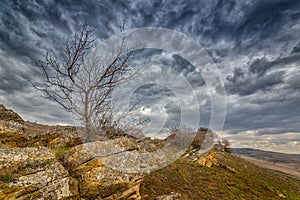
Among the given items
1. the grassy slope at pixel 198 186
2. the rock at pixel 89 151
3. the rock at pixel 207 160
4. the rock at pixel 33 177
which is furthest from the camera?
the rock at pixel 207 160

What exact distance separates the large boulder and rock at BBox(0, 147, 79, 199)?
50 cm

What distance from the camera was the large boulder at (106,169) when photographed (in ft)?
28.0

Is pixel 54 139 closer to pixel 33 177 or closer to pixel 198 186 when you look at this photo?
pixel 33 177

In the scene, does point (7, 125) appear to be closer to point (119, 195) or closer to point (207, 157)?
point (119, 195)

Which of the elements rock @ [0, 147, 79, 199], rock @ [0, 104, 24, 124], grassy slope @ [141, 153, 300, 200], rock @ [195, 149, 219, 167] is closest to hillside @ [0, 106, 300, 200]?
rock @ [0, 147, 79, 199]

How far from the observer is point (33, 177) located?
751 cm

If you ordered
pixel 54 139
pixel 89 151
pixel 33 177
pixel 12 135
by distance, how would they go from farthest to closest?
pixel 54 139
pixel 12 135
pixel 89 151
pixel 33 177

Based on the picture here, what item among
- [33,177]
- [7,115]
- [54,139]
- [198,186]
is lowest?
[198,186]

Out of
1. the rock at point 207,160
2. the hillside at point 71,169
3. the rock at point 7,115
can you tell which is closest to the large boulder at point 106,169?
the hillside at point 71,169

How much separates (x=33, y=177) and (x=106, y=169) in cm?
295

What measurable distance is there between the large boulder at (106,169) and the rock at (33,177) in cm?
50

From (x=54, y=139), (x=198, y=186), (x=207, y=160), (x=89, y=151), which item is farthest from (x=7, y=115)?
(x=207, y=160)

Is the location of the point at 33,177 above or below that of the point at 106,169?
above

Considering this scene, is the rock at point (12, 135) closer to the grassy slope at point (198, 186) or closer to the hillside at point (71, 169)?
the hillside at point (71, 169)
